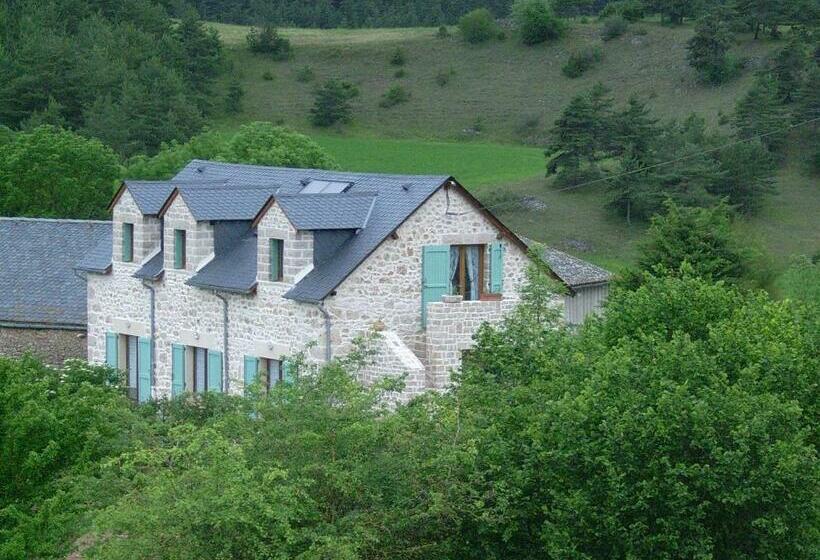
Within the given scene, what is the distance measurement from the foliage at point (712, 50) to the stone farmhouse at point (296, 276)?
52402 mm

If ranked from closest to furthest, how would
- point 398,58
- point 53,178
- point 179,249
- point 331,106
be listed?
point 179,249 < point 53,178 < point 331,106 < point 398,58

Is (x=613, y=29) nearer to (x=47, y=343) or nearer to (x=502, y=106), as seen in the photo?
(x=502, y=106)

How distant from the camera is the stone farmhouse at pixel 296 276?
32.6 m

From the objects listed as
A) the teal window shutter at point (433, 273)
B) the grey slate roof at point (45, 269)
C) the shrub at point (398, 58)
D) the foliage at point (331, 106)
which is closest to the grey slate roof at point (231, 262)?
the teal window shutter at point (433, 273)

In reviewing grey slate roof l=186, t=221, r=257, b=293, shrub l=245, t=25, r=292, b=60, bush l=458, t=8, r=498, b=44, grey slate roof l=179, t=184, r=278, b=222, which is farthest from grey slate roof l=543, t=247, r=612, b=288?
shrub l=245, t=25, r=292, b=60

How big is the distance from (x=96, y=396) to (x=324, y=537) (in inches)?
256

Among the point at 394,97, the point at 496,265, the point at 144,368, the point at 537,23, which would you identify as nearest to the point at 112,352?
the point at 144,368

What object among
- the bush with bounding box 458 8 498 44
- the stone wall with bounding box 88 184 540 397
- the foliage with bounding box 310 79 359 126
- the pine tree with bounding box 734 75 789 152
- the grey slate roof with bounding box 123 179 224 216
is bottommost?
the stone wall with bounding box 88 184 540 397

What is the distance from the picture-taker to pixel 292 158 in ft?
186

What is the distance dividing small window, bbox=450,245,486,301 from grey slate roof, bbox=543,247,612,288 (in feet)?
39.4

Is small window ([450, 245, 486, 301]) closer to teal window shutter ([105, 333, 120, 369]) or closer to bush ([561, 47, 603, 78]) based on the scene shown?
teal window shutter ([105, 333, 120, 369])

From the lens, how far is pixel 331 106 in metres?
91.1

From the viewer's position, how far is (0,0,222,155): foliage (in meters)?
82.8

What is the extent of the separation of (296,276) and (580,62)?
65574mm
